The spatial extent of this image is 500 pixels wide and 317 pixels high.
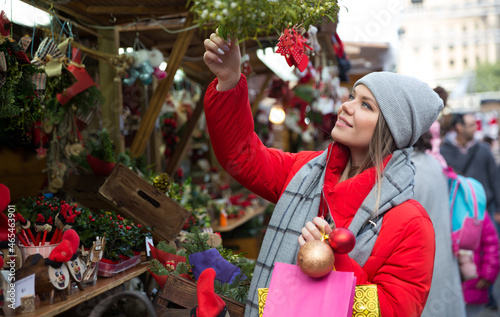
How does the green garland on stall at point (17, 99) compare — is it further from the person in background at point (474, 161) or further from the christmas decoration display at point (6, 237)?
the person in background at point (474, 161)

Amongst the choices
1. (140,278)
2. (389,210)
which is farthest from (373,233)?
(140,278)

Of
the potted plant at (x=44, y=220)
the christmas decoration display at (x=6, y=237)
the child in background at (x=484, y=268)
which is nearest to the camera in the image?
the christmas decoration display at (x=6, y=237)

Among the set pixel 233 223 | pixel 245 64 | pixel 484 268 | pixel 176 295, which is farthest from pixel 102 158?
pixel 484 268

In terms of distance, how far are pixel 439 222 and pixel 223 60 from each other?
7.24ft

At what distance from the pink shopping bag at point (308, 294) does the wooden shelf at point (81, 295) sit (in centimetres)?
74

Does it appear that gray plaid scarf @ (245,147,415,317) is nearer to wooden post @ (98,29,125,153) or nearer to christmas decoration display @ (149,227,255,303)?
christmas decoration display @ (149,227,255,303)

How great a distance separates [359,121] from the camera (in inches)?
66.2

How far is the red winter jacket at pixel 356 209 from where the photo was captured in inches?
59.0

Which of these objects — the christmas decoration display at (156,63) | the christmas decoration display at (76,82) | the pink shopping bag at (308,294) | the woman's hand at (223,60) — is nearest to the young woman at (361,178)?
the woman's hand at (223,60)

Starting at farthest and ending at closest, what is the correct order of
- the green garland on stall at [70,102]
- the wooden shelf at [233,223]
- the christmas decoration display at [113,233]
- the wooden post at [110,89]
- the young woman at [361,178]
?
the wooden shelf at [233,223]
the wooden post at [110,89]
the green garland on stall at [70,102]
the christmas decoration display at [113,233]
the young woman at [361,178]

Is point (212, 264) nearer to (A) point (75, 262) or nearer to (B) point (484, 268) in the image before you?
(A) point (75, 262)

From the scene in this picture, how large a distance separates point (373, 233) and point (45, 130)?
200 cm

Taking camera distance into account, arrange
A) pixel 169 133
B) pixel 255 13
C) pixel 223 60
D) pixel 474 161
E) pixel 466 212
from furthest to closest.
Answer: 1. pixel 474 161
2. pixel 169 133
3. pixel 466 212
4. pixel 223 60
5. pixel 255 13

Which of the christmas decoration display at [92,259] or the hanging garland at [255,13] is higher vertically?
the hanging garland at [255,13]
